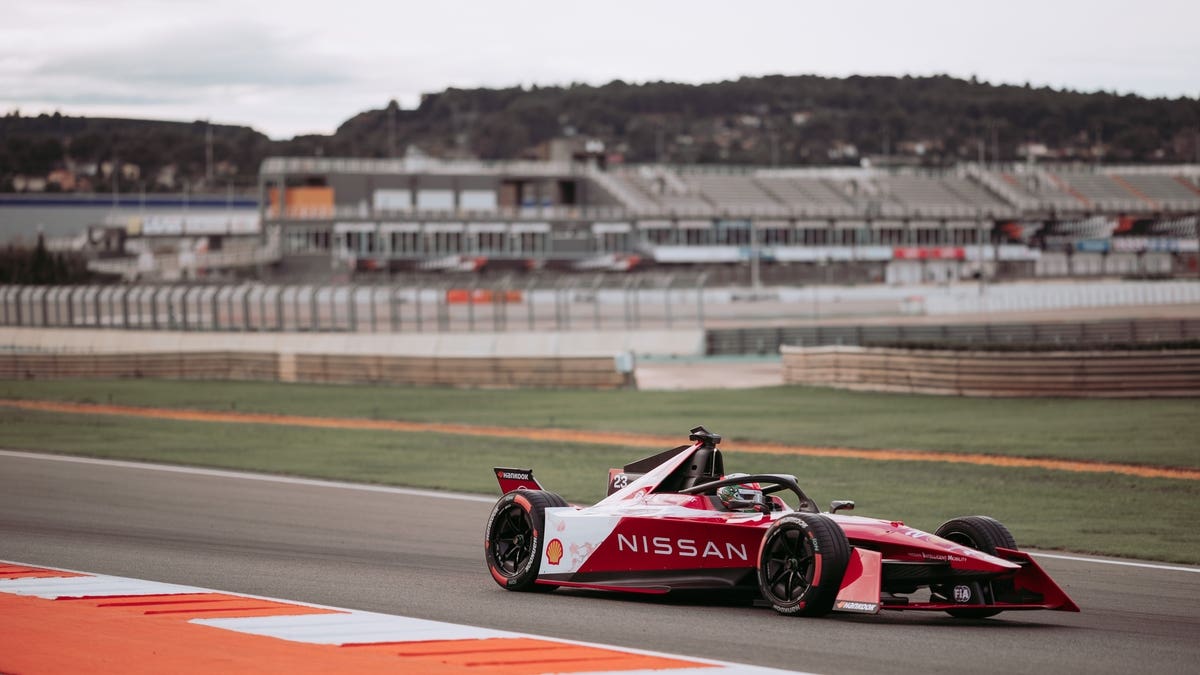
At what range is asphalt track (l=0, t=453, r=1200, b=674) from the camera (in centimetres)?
747

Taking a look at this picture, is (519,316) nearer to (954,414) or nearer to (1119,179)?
(954,414)

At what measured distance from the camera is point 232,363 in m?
40.9

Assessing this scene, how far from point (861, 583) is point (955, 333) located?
39.0 m

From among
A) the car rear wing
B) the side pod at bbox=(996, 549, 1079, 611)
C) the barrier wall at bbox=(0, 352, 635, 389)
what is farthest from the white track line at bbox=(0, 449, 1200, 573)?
the barrier wall at bbox=(0, 352, 635, 389)

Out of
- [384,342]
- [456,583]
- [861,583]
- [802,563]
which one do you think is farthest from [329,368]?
[861,583]

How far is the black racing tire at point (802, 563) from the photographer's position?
8039 millimetres

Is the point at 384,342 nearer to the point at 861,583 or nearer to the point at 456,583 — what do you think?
the point at 456,583

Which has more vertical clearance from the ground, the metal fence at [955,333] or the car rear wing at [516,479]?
the car rear wing at [516,479]

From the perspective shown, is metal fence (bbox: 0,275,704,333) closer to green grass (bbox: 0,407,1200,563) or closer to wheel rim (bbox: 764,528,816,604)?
green grass (bbox: 0,407,1200,563)

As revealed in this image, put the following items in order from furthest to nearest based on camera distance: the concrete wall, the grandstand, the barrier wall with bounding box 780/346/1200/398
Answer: the grandstand < the concrete wall < the barrier wall with bounding box 780/346/1200/398

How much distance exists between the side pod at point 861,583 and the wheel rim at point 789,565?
0.20 meters

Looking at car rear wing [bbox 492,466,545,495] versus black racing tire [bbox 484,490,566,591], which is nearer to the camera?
black racing tire [bbox 484,490,566,591]

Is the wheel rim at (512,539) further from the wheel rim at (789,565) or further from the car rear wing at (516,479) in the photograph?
the wheel rim at (789,565)

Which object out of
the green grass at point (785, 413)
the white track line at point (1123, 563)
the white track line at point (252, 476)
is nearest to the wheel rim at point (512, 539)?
the white track line at point (1123, 563)
